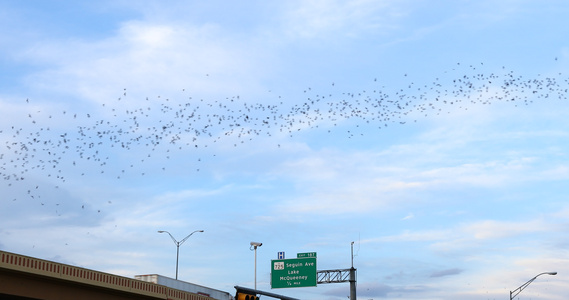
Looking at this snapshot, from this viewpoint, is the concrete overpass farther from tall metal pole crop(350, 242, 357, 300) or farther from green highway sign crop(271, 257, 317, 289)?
tall metal pole crop(350, 242, 357, 300)

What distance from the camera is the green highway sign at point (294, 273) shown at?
186 feet

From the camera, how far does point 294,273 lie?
56906 millimetres

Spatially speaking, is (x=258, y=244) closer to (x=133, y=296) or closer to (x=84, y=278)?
(x=133, y=296)

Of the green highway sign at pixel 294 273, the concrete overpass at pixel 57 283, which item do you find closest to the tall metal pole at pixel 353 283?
the green highway sign at pixel 294 273

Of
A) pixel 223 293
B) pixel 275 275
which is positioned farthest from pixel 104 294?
pixel 223 293

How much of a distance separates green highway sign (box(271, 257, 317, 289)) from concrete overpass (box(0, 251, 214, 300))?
16092 mm

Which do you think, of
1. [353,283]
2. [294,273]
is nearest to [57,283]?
[294,273]

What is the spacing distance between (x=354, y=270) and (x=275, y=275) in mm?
6498

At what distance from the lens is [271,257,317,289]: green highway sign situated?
56688 millimetres

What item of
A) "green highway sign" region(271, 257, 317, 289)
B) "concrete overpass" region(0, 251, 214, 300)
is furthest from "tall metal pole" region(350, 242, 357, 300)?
"concrete overpass" region(0, 251, 214, 300)

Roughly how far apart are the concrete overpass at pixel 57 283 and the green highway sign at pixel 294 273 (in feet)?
52.8

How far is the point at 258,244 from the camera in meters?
66.4

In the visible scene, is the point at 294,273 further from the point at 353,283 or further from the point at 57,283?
the point at 57,283

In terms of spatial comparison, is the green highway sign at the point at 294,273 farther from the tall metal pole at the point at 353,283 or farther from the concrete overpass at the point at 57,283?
the concrete overpass at the point at 57,283
